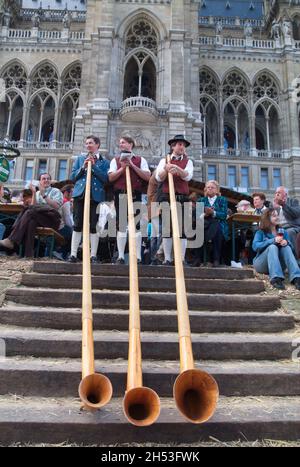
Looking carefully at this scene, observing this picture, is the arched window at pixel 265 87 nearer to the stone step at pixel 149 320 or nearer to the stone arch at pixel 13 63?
the stone arch at pixel 13 63

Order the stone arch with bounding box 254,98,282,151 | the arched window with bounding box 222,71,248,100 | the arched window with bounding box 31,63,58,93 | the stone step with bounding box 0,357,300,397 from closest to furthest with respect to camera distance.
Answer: the stone step with bounding box 0,357,300,397
the arched window with bounding box 31,63,58,93
the stone arch with bounding box 254,98,282,151
the arched window with bounding box 222,71,248,100

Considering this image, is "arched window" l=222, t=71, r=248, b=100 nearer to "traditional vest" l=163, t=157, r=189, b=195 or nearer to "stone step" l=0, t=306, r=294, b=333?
"traditional vest" l=163, t=157, r=189, b=195

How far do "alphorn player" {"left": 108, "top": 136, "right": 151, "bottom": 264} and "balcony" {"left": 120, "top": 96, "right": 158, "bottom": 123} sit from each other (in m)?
17.9

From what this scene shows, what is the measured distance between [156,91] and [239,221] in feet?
65.3

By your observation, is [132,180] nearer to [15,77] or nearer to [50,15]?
[15,77]

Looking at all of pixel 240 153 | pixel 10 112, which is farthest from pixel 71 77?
pixel 240 153

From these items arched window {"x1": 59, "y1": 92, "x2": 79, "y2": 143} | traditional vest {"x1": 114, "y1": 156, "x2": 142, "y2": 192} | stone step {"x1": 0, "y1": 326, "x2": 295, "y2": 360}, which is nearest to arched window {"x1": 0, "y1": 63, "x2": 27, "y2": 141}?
arched window {"x1": 59, "y1": 92, "x2": 79, "y2": 143}

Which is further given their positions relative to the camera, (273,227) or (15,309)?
(273,227)

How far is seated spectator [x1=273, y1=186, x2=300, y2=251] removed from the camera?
6211 millimetres

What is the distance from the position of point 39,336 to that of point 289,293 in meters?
3.06

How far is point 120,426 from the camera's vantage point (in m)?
2.29

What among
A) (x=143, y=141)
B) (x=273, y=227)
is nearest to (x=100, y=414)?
(x=273, y=227)
